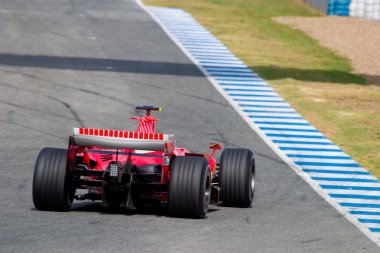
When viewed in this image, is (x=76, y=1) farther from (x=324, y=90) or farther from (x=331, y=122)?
(x=331, y=122)

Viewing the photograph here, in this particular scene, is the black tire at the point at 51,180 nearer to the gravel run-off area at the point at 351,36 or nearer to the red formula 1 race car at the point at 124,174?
the red formula 1 race car at the point at 124,174

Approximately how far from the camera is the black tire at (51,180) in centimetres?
1488

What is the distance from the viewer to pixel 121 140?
590 inches

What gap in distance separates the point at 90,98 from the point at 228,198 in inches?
502

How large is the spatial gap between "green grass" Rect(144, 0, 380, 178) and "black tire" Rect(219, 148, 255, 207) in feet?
21.5

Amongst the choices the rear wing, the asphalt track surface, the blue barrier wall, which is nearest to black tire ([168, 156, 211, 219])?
the asphalt track surface

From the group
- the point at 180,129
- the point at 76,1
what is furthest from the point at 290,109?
the point at 76,1

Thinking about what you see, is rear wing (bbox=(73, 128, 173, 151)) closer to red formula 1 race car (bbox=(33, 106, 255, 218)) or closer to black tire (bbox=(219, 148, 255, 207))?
red formula 1 race car (bbox=(33, 106, 255, 218))

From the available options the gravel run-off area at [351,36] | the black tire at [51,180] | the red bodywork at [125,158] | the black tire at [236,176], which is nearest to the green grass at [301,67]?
the gravel run-off area at [351,36]

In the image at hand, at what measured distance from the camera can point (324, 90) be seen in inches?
1281

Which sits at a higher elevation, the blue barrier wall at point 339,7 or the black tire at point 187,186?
the blue barrier wall at point 339,7

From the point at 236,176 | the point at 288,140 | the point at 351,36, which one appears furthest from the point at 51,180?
the point at 351,36

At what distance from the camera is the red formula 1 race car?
582 inches

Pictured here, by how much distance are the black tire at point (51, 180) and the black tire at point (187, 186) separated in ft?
5.14
